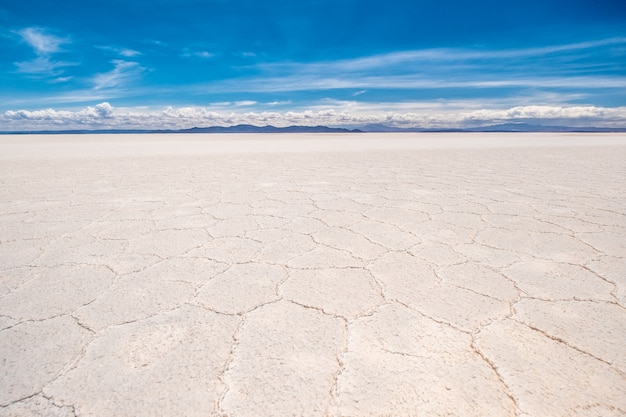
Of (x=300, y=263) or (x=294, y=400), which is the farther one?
(x=300, y=263)

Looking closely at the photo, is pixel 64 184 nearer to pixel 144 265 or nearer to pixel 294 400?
pixel 144 265

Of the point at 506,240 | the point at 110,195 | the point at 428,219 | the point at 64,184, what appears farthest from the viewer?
the point at 64,184

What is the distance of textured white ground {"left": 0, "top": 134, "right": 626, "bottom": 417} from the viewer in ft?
2.67

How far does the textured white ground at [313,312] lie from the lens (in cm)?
81

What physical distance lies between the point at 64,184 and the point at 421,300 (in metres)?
4.00

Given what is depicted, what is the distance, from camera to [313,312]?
117cm

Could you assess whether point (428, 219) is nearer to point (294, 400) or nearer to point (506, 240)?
point (506, 240)

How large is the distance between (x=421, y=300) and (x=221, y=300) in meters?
0.75

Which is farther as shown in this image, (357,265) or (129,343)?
(357,265)

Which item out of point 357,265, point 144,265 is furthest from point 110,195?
point 357,265

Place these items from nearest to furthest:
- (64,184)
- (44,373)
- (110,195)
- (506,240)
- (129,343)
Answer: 1. (44,373)
2. (129,343)
3. (506,240)
4. (110,195)
5. (64,184)

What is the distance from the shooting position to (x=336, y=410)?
0.77 m

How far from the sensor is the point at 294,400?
2.60 ft

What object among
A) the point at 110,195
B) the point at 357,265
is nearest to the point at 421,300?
→ the point at 357,265
